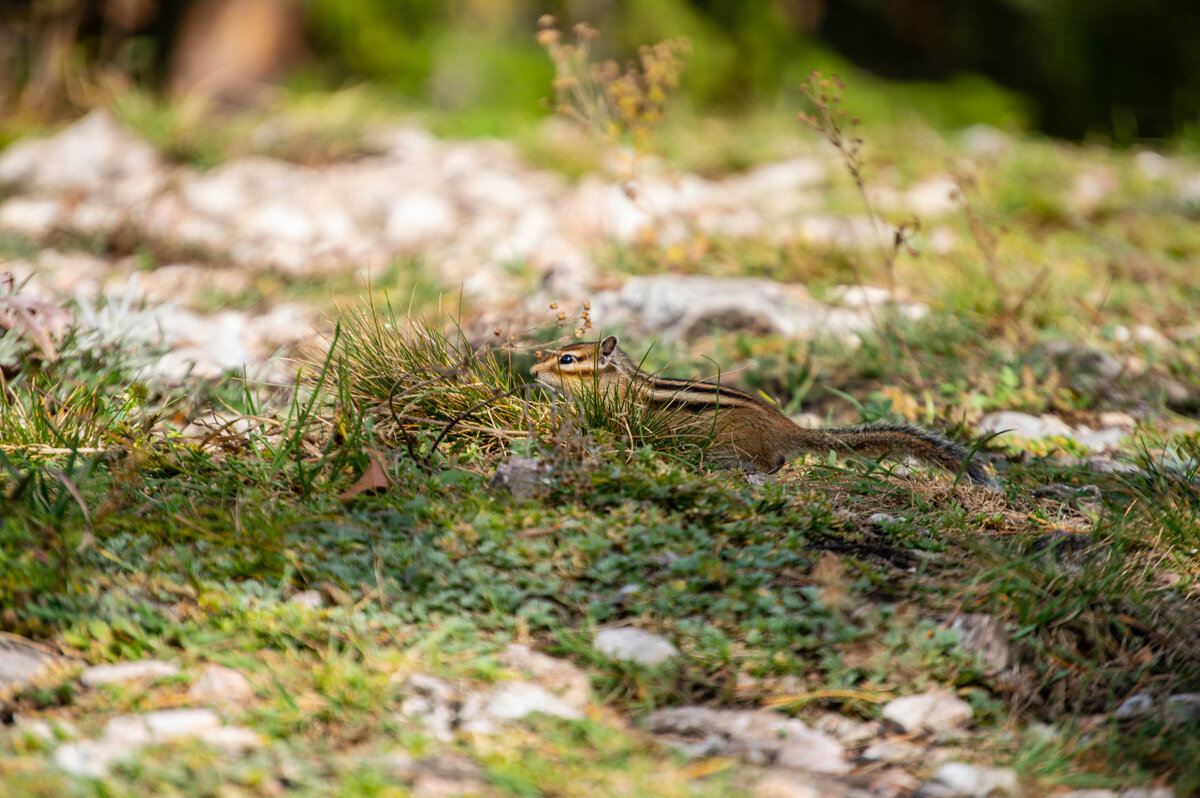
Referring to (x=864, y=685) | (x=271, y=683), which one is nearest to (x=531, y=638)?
(x=271, y=683)

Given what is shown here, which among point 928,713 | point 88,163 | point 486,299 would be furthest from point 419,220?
point 928,713

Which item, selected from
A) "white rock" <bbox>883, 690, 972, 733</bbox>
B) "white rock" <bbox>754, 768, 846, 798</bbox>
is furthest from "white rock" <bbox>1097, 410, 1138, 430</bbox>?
"white rock" <bbox>754, 768, 846, 798</bbox>

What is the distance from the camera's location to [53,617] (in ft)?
7.36

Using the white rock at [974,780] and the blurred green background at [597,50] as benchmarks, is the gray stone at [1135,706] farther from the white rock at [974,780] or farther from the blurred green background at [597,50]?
the blurred green background at [597,50]

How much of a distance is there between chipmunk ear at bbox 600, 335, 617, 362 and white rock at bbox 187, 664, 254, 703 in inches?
69.2

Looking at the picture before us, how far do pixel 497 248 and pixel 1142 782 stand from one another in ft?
17.1

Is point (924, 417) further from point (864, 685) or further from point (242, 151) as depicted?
point (242, 151)

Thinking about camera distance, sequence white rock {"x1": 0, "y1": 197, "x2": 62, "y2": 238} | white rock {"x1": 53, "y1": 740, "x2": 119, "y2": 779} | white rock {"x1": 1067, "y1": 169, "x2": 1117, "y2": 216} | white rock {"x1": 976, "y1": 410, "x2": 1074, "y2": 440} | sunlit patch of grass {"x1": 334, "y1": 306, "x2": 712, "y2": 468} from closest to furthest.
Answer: white rock {"x1": 53, "y1": 740, "x2": 119, "y2": 779} < sunlit patch of grass {"x1": 334, "y1": 306, "x2": 712, "y2": 468} < white rock {"x1": 976, "y1": 410, "x2": 1074, "y2": 440} < white rock {"x1": 0, "y1": 197, "x2": 62, "y2": 238} < white rock {"x1": 1067, "y1": 169, "x2": 1117, "y2": 216}

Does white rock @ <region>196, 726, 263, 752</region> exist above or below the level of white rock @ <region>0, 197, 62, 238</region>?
below

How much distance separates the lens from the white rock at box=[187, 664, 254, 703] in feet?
6.86

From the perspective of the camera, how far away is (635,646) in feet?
7.53

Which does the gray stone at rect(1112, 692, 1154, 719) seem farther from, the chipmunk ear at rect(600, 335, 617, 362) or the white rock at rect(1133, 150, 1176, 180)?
the white rock at rect(1133, 150, 1176, 180)

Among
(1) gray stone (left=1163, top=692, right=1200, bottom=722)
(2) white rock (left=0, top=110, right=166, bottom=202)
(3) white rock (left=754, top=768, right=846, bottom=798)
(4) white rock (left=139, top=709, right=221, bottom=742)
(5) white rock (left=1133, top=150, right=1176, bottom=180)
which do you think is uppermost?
(2) white rock (left=0, top=110, right=166, bottom=202)

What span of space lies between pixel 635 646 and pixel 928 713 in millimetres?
643
